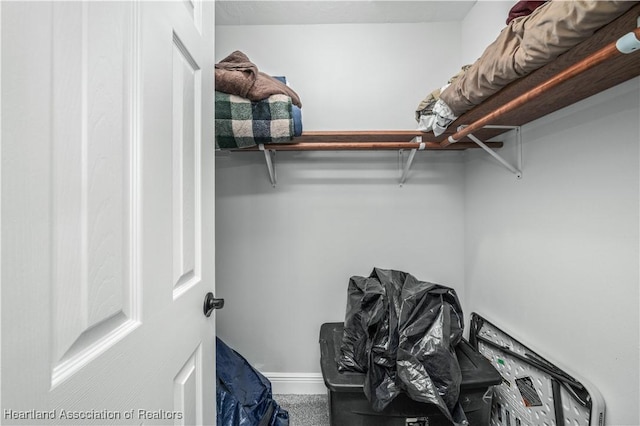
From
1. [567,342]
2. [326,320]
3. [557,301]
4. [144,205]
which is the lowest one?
[326,320]

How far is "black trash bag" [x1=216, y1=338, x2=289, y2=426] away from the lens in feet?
3.56

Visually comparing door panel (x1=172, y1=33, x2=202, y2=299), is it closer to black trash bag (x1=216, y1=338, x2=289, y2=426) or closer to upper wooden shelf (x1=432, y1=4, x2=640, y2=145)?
black trash bag (x1=216, y1=338, x2=289, y2=426)

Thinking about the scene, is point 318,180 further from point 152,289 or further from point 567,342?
point 567,342

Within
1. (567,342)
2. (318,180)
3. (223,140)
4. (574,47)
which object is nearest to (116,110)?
(223,140)

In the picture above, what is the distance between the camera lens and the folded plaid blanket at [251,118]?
116cm

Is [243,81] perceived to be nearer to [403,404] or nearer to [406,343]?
[406,343]

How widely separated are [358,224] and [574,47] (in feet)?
3.73

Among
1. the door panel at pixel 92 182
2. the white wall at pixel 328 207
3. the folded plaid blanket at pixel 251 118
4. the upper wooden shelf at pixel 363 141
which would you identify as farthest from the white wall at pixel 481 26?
the door panel at pixel 92 182

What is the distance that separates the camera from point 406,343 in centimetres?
93

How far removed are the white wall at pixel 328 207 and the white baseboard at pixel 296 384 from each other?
0.05 metres

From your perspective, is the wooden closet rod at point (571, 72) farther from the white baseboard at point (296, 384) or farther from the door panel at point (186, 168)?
the white baseboard at point (296, 384)

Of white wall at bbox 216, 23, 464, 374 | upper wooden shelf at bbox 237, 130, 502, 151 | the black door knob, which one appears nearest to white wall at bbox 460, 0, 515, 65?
white wall at bbox 216, 23, 464, 374

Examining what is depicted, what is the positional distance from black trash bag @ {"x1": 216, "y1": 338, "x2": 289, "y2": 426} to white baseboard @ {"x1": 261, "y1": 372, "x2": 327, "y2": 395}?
0.50 ft

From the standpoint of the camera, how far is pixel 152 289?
47cm
